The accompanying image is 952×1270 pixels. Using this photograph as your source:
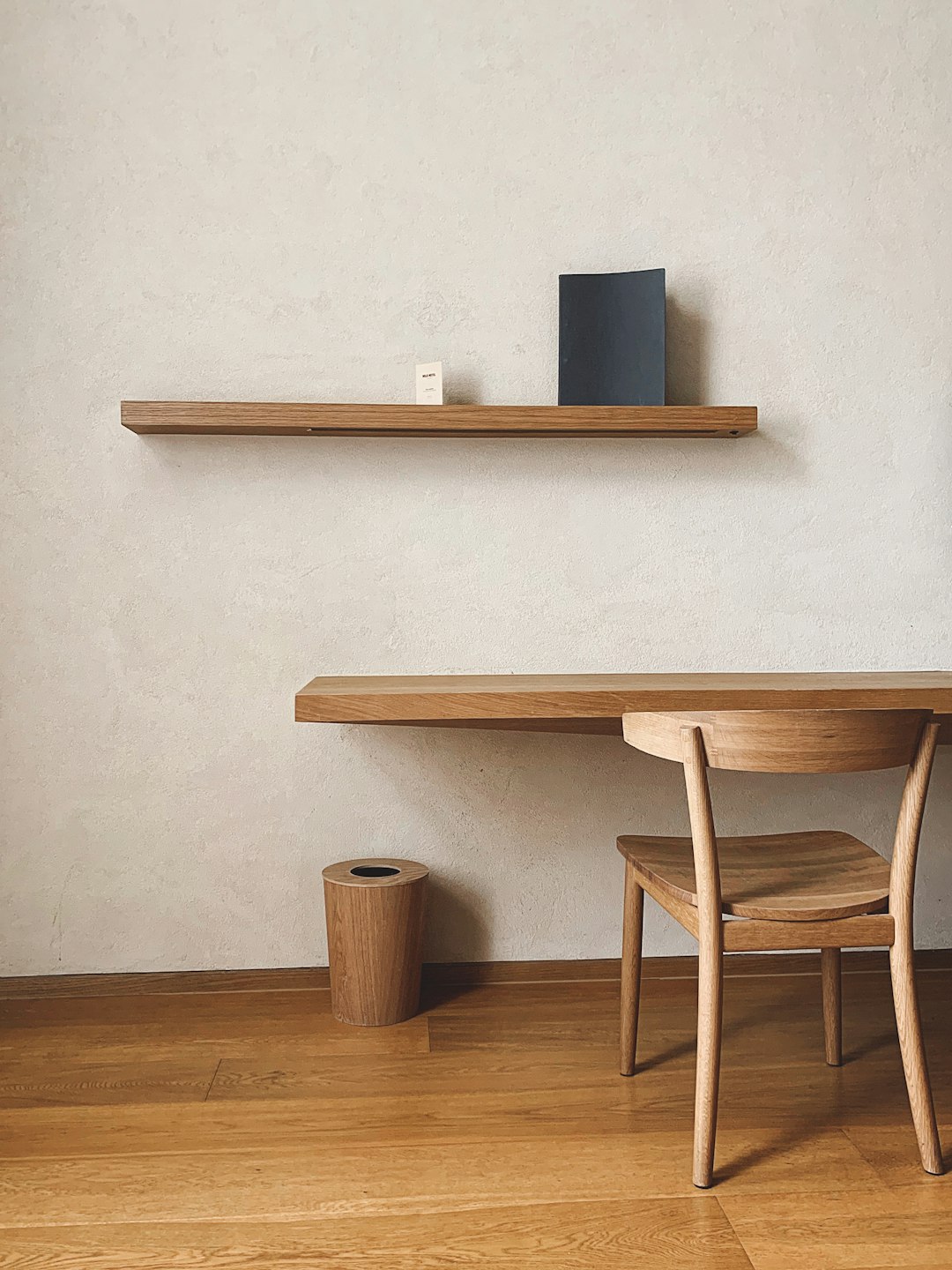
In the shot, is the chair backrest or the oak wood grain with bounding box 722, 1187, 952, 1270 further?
the chair backrest

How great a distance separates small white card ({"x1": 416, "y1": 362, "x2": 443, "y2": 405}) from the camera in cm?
242

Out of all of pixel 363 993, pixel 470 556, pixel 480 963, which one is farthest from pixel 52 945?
pixel 470 556

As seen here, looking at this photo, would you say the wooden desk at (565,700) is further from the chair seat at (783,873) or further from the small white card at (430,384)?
the small white card at (430,384)

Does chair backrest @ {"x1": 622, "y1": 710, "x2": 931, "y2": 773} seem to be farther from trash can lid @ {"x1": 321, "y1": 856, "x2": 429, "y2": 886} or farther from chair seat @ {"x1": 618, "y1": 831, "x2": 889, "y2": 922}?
trash can lid @ {"x1": 321, "y1": 856, "x2": 429, "y2": 886}

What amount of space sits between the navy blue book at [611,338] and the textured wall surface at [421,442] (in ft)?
0.31

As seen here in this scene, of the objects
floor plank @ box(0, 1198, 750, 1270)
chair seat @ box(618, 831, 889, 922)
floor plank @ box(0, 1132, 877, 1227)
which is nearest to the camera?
floor plank @ box(0, 1198, 750, 1270)

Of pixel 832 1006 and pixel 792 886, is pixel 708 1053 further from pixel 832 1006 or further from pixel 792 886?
pixel 832 1006

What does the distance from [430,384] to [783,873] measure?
128cm

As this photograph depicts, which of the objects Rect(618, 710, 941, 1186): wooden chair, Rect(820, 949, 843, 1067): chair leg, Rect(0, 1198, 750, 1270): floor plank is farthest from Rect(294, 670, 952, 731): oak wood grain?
Rect(0, 1198, 750, 1270): floor plank

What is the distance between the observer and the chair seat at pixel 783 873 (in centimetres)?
174

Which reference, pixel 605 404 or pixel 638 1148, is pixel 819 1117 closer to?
pixel 638 1148

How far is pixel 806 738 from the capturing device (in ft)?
5.41

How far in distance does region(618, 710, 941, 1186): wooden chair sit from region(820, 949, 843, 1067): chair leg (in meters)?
0.34

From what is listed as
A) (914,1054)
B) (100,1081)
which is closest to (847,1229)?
(914,1054)
